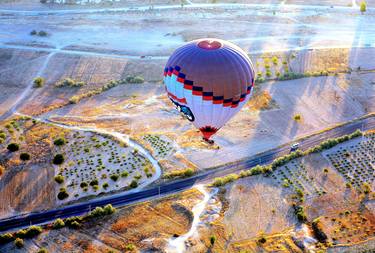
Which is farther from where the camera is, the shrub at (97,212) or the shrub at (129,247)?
the shrub at (97,212)

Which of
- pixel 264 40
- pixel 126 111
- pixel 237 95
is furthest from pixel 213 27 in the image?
pixel 237 95

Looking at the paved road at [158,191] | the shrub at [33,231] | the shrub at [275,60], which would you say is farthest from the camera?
the shrub at [275,60]

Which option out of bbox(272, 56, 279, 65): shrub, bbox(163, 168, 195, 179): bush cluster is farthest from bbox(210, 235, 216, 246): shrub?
bbox(272, 56, 279, 65): shrub

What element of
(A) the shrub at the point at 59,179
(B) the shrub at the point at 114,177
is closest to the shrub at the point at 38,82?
(A) the shrub at the point at 59,179

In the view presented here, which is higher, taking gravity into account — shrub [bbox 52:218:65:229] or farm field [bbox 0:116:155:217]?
farm field [bbox 0:116:155:217]

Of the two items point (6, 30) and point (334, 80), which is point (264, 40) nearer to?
point (334, 80)

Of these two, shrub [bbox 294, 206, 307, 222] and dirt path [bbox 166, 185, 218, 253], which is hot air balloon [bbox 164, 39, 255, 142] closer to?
dirt path [bbox 166, 185, 218, 253]

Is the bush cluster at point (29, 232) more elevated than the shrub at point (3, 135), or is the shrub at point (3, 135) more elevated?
the shrub at point (3, 135)

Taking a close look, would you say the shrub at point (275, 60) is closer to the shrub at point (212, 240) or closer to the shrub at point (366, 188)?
the shrub at point (366, 188)
